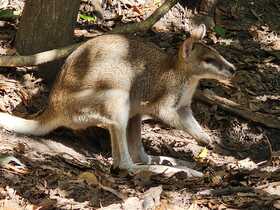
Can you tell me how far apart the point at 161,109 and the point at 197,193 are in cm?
148

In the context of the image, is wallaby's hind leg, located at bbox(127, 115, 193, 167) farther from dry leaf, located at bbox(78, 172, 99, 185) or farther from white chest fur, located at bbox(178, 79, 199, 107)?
dry leaf, located at bbox(78, 172, 99, 185)

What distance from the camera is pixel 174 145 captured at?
8023 mm

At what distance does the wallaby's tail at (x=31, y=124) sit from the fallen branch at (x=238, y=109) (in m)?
2.17

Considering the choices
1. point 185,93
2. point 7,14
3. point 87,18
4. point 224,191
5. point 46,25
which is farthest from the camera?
point 87,18

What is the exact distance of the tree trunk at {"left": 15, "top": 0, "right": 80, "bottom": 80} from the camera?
770cm

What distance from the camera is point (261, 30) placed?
33.9 feet

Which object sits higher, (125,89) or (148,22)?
(148,22)

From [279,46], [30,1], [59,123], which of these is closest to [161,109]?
[59,123]

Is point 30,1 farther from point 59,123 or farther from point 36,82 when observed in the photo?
point 59,123

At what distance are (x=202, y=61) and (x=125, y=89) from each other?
0.92 meters

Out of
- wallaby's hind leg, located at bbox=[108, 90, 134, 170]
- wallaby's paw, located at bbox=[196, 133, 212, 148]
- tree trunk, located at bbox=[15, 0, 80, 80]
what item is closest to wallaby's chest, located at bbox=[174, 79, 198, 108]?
wallaby's paw, located at bbox=[196, 133, 212, 148]

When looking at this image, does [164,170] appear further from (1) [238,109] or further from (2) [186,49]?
(1) [238,109]

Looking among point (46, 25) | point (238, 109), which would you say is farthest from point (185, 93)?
point (46, 25)

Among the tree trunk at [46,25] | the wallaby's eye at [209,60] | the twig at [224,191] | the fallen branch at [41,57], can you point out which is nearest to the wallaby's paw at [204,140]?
the wallaby's eye at [209,60]
